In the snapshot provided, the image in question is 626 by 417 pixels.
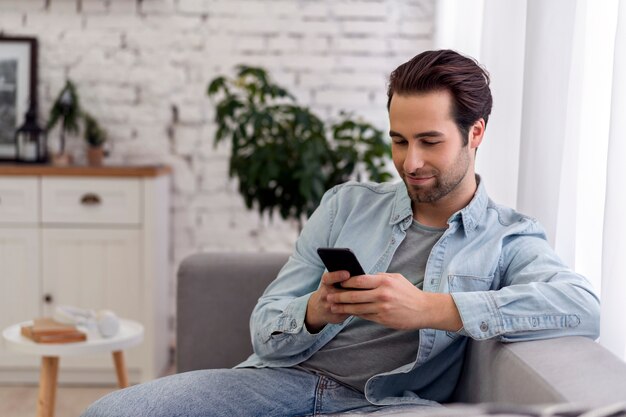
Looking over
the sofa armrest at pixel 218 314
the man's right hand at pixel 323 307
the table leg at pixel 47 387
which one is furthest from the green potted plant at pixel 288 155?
the man's right hand at pixel 323 307

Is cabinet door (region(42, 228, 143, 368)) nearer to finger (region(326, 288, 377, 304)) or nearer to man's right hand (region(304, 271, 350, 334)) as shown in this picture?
man's right hand (region(304, 271, 350, 334))

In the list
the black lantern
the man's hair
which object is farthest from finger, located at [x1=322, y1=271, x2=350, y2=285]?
the black lantern

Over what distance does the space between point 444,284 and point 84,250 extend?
7.94ft

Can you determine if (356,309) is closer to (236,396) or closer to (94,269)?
(236,396)

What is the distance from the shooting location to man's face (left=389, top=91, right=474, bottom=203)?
5.96ft

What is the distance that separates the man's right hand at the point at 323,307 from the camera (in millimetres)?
1651

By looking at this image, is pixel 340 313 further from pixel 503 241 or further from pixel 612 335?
pixel 612 335

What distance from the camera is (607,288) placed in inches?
65.8

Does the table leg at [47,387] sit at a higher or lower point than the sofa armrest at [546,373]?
lower

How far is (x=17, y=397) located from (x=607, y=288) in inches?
109

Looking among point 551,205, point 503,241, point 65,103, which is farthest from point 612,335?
point 65,103

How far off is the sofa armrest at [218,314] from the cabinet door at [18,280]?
170cm

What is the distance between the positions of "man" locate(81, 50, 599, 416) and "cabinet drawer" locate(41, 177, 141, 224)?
197 cm

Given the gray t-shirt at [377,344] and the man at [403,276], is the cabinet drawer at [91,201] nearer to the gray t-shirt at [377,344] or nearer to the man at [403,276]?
the man at [403,276]
